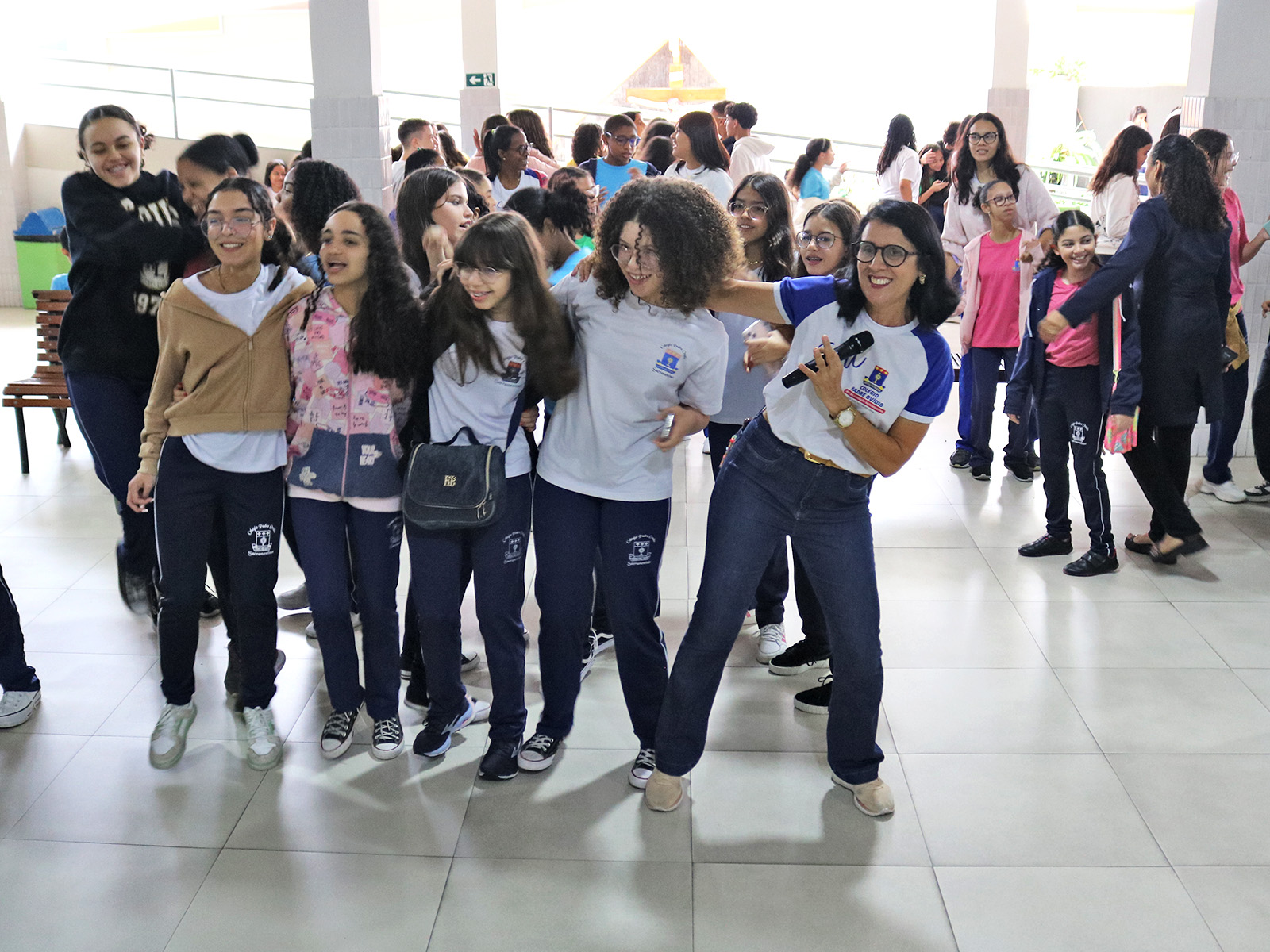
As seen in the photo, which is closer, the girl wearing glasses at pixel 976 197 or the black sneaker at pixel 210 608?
the black sneaker at pixel 210 608

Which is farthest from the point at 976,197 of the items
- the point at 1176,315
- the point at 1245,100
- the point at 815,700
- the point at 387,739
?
the point at 387,739

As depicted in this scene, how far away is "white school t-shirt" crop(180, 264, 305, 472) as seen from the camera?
9.39 ft

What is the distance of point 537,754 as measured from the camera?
304 cm

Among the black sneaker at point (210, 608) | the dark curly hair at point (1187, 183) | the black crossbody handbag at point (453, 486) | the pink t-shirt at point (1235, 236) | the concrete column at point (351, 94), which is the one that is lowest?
the black sneaker at point (210, 608)

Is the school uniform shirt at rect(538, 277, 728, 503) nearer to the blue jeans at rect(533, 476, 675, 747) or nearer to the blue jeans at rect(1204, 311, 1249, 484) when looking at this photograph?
the blue jeans at rect(533, 476, 675, 747)

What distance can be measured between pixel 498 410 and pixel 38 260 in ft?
30.5

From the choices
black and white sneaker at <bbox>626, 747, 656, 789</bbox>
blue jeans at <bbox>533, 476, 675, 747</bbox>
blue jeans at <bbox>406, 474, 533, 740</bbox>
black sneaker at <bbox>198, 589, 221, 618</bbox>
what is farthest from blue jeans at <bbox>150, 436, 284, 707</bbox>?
black and white sneaker at <bbox>626, 747, 656, 789</bbox>

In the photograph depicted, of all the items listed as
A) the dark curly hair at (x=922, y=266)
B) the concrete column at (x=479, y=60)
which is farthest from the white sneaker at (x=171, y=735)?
the concrete column at (x=479, y=60)

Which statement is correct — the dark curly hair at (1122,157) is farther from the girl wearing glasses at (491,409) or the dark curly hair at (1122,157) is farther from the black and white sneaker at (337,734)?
the black and white sneaker at (337,734)

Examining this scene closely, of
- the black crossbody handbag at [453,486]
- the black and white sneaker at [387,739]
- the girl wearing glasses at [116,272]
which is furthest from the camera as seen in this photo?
the girl wearing glasses at [116,272]

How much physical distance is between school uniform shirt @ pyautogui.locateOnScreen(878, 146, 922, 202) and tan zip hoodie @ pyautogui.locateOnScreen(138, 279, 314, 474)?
5.78 m

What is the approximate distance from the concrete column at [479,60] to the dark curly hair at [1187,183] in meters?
6.94

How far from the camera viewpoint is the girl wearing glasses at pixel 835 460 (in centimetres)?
254

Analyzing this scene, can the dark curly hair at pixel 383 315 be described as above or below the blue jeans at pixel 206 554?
above
